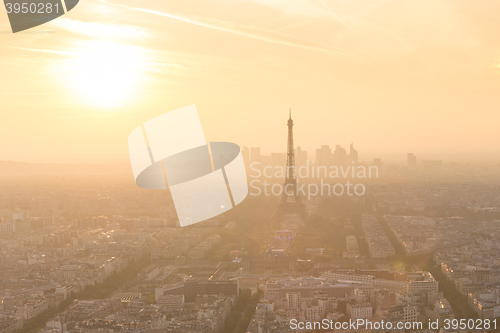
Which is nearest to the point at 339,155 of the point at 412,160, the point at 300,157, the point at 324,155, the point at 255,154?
the point at 324,155

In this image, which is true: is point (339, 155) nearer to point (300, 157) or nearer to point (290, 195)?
point (300, 157)

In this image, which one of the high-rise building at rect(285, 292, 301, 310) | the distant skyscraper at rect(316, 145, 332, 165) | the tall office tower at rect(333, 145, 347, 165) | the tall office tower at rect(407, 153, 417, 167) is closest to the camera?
the high-rise building at rect(285, 292, 301, 310)

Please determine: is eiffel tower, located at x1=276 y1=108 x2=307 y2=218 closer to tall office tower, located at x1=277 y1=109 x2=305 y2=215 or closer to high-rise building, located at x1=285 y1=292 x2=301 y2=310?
tall office tower, located at x1=277 y1=109 x2=305 y2=215

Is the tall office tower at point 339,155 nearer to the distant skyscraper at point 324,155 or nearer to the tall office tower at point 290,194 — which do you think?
the distant skyscraper at point 324,155

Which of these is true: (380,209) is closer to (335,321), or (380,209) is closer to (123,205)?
(123,205)

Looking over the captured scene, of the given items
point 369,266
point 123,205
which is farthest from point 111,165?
point 369,266

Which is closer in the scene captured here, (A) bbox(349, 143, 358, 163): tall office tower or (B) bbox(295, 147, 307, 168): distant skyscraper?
(B) bbox(295, 147, 307, 168): distant skyscraper

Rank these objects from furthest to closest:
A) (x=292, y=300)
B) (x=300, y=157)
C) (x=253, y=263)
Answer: (x=300, y=157) → (x=253, y=263) → (x=292, y=300)

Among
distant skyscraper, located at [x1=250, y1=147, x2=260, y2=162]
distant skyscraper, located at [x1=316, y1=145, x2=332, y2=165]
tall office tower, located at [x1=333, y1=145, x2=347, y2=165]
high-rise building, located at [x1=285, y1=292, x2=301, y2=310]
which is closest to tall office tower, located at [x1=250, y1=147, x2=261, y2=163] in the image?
distant skyscraper, located at [x1=250, y1=147, x2=260, y2=162]

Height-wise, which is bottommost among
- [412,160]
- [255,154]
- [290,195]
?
[412,160]

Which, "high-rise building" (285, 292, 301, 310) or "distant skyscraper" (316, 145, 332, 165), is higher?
"high-rise building" (285, 292, 301, 310)

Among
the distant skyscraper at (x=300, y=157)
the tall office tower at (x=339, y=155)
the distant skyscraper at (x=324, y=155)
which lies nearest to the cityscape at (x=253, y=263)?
the distant skyscraper at (x=300, y=157)
